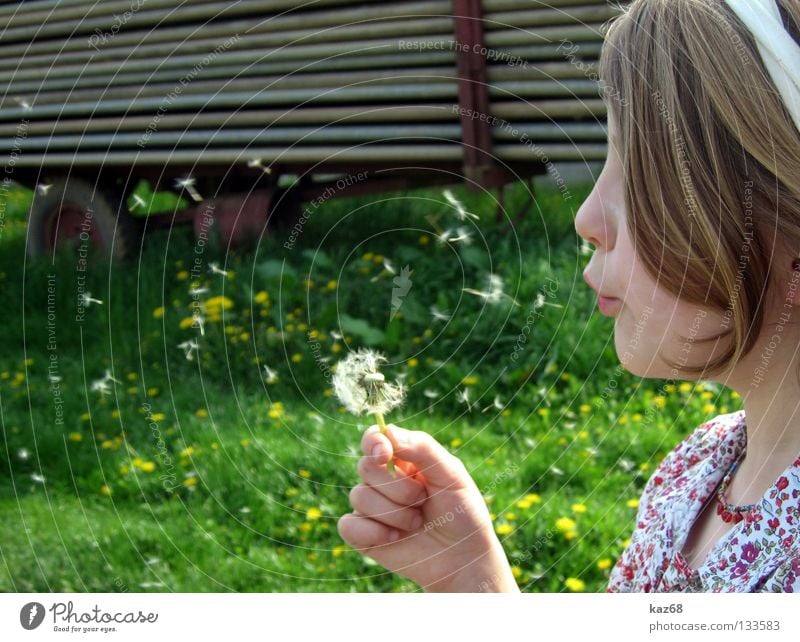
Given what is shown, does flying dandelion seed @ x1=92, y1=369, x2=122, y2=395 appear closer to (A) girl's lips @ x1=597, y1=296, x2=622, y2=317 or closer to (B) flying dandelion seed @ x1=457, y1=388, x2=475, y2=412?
(B) flying dandelion seed @ x1=457, y1=388, x2=475, y2=412

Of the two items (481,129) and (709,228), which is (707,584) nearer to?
(709,228)

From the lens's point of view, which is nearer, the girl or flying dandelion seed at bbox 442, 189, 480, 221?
the girl

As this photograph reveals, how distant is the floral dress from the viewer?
790 mm

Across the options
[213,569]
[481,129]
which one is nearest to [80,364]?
[213,569]

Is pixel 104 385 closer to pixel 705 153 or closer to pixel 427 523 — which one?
pixel 427 523

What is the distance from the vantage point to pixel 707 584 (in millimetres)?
830

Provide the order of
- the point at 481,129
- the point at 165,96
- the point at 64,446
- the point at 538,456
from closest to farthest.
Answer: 1. the point at 538,456
2. the point at 64,446
3. the point at 481,129
4. the point at 165,96

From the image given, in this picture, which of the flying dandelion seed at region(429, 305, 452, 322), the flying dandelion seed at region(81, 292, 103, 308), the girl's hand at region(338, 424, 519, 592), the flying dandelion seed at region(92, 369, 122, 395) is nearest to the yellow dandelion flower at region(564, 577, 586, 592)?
the girl's hand at region(338, 424, 519, 592)

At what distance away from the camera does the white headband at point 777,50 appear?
2.38 feet

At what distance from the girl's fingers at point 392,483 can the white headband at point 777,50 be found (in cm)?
45

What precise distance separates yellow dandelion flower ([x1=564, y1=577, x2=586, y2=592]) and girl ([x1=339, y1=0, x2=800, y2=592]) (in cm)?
58

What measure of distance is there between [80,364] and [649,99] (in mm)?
1705

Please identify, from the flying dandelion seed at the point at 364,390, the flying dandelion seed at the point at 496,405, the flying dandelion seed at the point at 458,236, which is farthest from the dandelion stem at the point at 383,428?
the flying dandelion seed at the point at 458,236

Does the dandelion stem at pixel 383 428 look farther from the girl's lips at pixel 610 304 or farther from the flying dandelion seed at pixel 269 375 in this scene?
the flying dandelion seed at pixel 269 375
